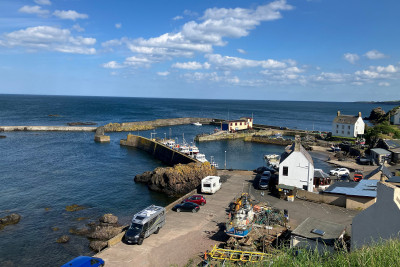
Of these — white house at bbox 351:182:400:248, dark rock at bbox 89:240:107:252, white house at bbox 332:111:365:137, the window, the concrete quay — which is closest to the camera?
white house at bbox 351:182:400:248

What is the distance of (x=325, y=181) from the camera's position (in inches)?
1377

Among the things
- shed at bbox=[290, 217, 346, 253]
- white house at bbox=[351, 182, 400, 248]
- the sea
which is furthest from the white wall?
white house at bbox=[351, 182, 400, 248]

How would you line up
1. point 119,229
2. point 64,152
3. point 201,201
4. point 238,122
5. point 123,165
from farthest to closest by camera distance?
point 238,122 < point 64,152 < point 123,165 < point 201,201 < point 119,229

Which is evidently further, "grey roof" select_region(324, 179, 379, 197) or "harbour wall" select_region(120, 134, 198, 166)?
"harbour wall" select_region(120, 134, 198, 166)

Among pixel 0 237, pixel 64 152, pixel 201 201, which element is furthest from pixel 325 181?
pixel 64 152

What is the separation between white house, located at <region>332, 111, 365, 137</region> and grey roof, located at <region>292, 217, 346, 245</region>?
215 ft

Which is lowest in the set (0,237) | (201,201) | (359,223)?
(0,237)

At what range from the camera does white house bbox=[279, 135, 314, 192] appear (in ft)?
104

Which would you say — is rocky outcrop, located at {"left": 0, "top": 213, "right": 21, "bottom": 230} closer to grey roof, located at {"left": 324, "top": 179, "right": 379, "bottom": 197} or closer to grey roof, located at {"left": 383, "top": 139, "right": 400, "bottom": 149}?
grey roof, located at {"left": 324, "top": 179, "right": 379, "bottom": 197}

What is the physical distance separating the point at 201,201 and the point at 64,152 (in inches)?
1835

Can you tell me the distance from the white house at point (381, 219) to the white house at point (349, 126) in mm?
68126

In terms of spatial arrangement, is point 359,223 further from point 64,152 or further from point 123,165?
point 64,152

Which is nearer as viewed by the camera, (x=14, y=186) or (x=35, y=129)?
(x=14, y=186)

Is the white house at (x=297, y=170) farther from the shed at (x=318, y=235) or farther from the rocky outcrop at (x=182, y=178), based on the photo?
the shed at (x=318, y=235)
